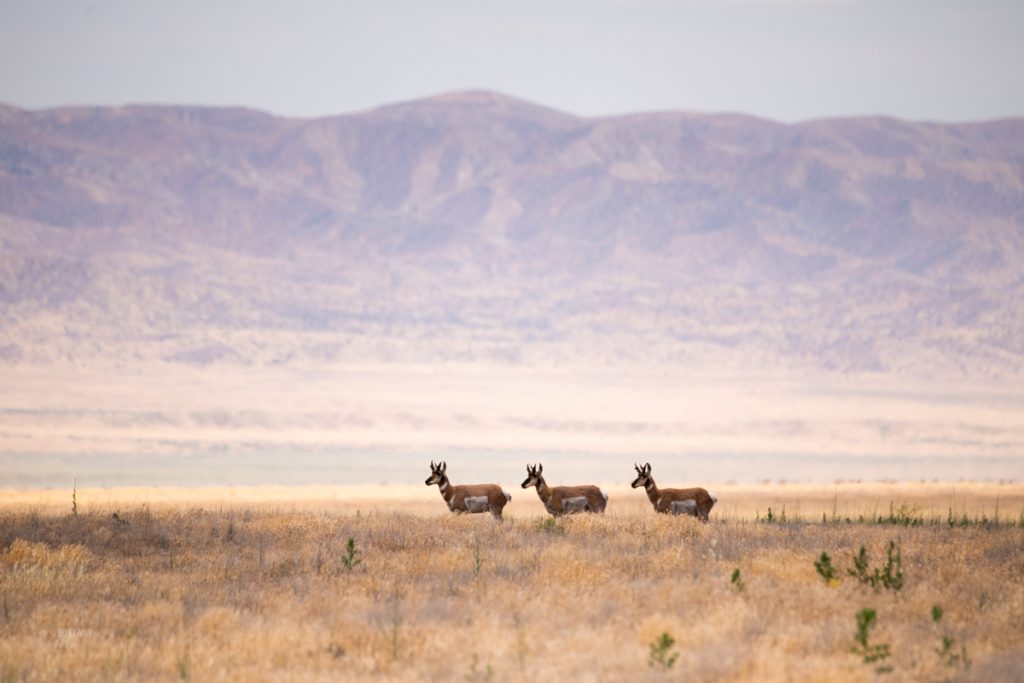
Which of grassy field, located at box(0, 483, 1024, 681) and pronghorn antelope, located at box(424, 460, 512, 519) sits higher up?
pronghorn antelope, located at box(424, 460, 512, 519)

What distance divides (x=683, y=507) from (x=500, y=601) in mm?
10621

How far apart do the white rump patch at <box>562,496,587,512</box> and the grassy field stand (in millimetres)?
3205

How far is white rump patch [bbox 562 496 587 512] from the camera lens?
28.8 meters

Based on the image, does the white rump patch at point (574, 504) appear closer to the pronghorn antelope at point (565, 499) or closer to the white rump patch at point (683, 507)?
the pronghorn antelope at point (565, 499)

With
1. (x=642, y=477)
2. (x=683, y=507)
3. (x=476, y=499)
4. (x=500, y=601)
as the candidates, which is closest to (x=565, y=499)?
(x=642, y=477)

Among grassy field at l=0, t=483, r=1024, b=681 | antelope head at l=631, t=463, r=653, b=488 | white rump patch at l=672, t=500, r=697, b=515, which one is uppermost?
antelope head at l=631, t=463, r=653, b=488

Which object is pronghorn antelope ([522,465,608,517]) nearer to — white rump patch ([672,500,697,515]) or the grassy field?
white rump patch ([672,500,697,515])

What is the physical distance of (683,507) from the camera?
2752cm

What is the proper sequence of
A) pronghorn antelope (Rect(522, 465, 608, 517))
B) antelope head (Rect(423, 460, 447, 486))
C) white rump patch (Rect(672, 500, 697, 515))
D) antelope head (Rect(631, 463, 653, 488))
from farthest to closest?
antelope head (Rect(423, 460, 447, 486)), pronghorn antelope (Rect(522, 465, 608, 517)), antelope head (Rect(631, 463, 653, 488)), white rump patch (Rect(672, 500, 697, 515))

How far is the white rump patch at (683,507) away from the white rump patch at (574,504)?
2.06 m

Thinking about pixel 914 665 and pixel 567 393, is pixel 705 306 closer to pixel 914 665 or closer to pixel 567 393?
pixel 567 393

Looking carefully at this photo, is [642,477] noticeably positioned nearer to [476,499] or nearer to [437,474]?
[476,499]

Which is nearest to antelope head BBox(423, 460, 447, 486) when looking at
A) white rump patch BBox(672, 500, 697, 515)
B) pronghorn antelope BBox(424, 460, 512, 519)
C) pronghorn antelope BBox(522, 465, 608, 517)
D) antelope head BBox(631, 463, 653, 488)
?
pronghorn antelope BBox(424, 460, 512, 519)

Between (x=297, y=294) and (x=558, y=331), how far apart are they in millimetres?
35416
